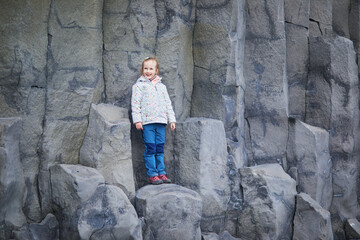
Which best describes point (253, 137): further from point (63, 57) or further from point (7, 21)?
point (7, 21)

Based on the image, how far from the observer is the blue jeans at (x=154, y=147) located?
4.18 metres

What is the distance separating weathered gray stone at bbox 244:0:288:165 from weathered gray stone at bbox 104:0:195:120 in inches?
40.9

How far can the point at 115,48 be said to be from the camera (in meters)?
4.43

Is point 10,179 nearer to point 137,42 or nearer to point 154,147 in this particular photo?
point 154,147

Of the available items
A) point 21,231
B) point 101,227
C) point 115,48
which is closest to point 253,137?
point 115,48

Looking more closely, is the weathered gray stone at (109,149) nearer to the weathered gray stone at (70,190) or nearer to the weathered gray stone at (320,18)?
the weathered gray stone at (70,190)

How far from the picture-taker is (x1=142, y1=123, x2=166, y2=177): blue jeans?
13.7 feet

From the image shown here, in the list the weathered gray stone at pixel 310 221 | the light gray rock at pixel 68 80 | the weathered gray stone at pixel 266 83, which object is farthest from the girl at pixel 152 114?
the weathered gray stone at pixel 310 221

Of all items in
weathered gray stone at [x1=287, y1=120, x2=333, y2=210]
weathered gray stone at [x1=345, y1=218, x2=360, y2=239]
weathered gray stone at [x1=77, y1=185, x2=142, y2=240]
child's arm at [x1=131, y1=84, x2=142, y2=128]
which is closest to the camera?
weathered gray stone at [x1=77, y1=185, x2=142, y2=240]

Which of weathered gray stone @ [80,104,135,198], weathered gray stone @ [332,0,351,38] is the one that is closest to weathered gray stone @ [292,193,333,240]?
weathered gray stone @ [80,104,135,198]

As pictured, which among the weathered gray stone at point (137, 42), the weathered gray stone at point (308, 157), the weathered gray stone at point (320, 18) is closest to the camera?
the weathered gray stone at point (137, 42)

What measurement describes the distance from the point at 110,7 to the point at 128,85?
831 millimetres

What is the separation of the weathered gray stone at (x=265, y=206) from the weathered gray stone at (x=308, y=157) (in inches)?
16.2

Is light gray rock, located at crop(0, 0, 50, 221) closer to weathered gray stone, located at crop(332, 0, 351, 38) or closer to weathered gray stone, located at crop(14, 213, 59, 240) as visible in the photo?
weathered gray stone, located at crop(14, 213, 59, 240)
